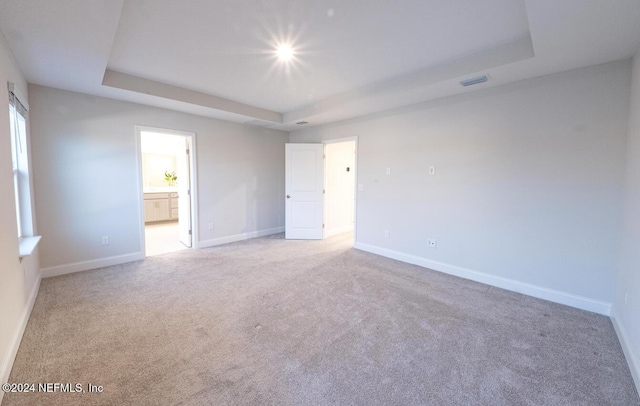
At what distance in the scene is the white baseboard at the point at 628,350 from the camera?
1787mm

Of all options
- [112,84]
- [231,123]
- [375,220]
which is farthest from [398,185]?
[112,84]

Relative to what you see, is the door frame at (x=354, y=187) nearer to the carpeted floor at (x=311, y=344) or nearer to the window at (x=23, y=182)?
the carpeted floor at (x=311, y=344)

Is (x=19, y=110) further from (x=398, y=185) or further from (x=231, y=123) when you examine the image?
(x=398, y=185)

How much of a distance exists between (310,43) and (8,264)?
9.90ft

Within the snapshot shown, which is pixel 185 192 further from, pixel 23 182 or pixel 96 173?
pixel 23 182

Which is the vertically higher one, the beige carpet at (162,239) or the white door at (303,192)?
the white door at (303,192)

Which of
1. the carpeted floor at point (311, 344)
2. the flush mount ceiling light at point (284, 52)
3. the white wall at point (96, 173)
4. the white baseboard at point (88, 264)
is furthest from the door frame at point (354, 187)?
the white baseboard at point (88, 264)

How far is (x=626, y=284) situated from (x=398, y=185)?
2632 millimetres

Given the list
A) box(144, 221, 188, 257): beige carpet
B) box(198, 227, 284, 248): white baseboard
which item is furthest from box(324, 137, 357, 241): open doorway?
box(144, 221, 188, 257): beige carpet

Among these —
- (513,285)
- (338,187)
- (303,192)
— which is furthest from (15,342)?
(338,187)

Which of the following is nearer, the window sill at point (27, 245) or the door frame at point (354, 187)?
the window sill at point (27, 245)

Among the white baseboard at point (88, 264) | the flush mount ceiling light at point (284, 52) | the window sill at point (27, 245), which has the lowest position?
the white baseboard at point (88, 264)

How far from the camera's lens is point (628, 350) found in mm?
2000

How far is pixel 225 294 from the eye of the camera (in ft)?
9.99
